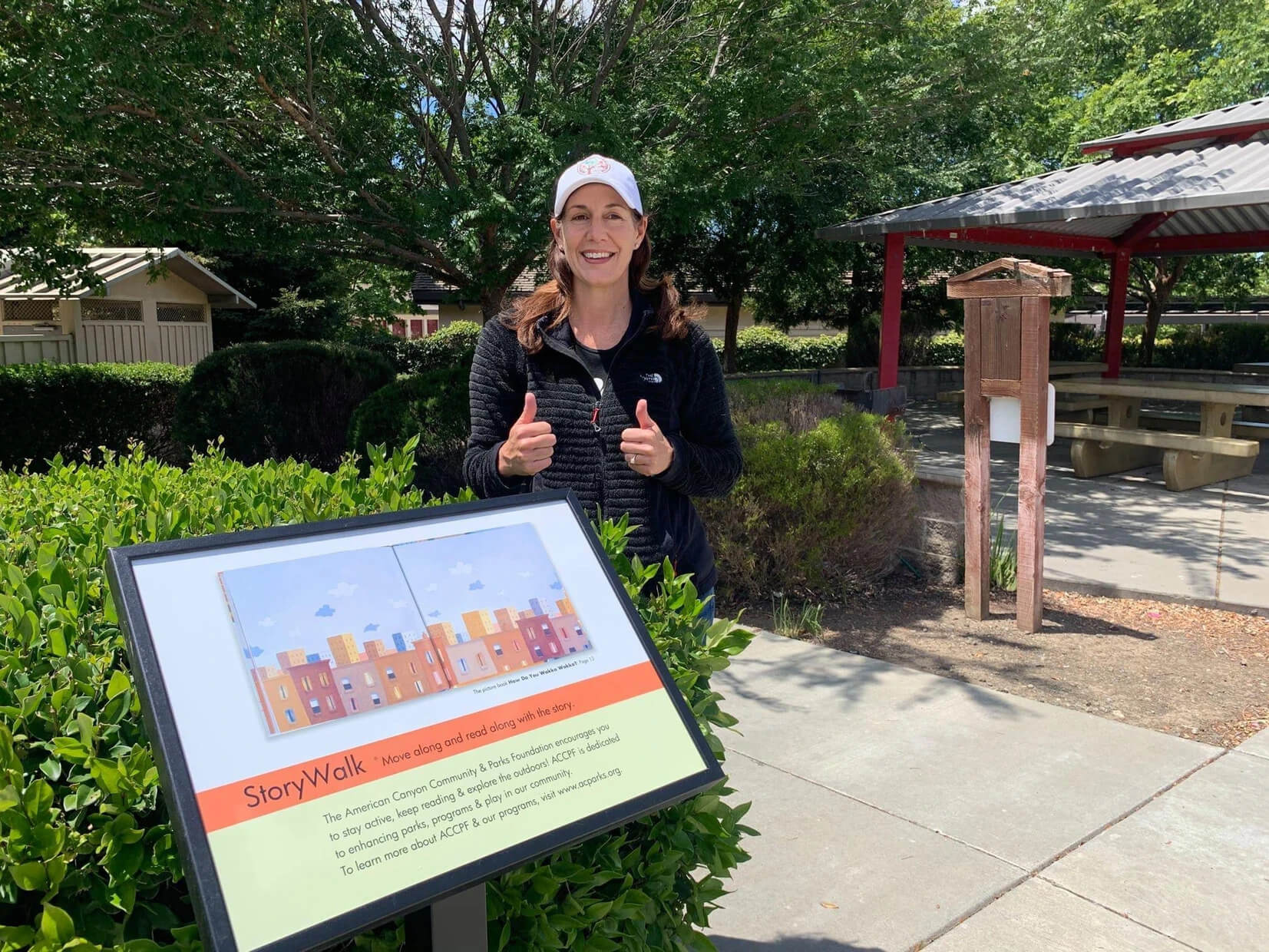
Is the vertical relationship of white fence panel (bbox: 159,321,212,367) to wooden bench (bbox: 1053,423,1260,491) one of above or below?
above

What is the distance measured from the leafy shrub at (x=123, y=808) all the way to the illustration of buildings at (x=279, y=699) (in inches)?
10.7

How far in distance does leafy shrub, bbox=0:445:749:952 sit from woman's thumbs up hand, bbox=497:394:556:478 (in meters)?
0.21

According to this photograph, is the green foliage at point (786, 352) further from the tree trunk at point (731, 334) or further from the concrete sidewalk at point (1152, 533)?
the concrete sidewalk at point (1152, 533)

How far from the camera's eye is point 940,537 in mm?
6375

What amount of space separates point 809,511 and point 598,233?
3662mm

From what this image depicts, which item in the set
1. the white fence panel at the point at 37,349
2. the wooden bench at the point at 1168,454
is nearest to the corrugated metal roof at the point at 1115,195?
the wooden bench at the point at 1168,454

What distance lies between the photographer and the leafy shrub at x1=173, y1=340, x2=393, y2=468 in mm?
8664

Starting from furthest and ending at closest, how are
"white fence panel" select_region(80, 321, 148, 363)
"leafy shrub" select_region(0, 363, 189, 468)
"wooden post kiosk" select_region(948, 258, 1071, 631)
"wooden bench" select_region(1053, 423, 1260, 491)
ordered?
"white fence panel" select_region(80, 321, 148, 363), "leafy shrub" select_region(0, 363, 189, 468), "wooden bench" select_region(1053, 423, 1260, 491), "wooden post kiosk" select_region(948, 258, 1071, 631)

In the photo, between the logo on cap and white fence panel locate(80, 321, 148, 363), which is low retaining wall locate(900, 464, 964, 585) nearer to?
the logo on cap

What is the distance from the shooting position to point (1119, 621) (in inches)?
221

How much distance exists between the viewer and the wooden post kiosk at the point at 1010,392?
17.0 ft

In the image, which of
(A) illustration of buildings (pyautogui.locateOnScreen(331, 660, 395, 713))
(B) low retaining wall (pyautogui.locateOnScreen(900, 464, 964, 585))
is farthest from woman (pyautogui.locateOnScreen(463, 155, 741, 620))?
(B) low retaining wall (pyautogui.locateOnScreen(900, 464, 964, 585))

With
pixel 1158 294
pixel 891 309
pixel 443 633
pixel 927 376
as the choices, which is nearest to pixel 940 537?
pixel 891 309

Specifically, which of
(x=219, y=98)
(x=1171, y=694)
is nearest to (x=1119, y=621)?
(x=1171, y=694)
